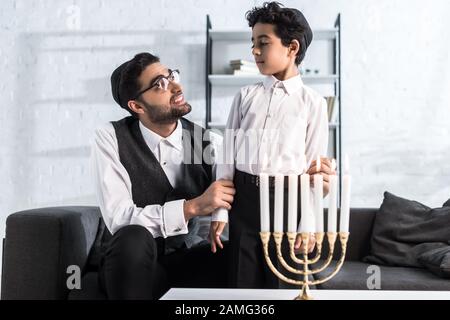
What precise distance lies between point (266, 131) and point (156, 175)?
0.40 m

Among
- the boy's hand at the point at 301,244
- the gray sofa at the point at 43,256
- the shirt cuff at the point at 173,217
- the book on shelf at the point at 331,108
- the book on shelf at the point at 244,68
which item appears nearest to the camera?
the boy's hand at the point at 301,244

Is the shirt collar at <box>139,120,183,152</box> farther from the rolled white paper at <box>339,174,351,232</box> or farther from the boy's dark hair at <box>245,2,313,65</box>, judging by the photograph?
the rolled white paper at <box>339,174,351,232</box>

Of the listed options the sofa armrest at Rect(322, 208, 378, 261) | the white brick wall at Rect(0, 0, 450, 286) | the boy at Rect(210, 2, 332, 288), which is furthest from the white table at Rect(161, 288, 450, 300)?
the white brick wall at Rect(0, 0, 450, 286)

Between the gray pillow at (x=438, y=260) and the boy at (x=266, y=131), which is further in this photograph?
the gray pillow at (x=438, y=260)

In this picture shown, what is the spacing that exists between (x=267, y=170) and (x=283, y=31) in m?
0.43

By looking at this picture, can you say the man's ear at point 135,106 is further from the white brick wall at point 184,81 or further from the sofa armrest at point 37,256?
the white brick wall at point 184,81

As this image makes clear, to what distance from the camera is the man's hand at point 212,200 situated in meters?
1.53

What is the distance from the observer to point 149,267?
1.44 meters

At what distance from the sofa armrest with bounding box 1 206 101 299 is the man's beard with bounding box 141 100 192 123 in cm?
46

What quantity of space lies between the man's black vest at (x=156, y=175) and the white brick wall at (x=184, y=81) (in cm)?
179

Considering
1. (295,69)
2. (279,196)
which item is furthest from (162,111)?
(279,196)

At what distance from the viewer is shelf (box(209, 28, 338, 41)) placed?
3480 millimetres

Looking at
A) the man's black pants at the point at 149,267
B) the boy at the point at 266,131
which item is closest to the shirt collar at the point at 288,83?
the boy at the point at 266,131

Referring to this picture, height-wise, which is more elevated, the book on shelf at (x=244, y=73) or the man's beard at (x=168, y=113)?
the book on shelf at (x=244, y=73)
